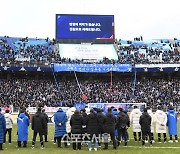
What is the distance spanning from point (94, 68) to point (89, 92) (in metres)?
4.00

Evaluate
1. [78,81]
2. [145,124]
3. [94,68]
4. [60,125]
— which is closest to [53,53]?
[78,81]

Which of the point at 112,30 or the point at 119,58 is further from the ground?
the point at 112,30

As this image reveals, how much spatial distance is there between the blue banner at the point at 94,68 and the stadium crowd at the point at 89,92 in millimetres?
1959

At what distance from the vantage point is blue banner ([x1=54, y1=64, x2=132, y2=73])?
51.9 metres

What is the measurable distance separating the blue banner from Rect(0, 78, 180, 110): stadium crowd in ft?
6.43

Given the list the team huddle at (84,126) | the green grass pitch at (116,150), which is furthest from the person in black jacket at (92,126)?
the green grass pitch at (116,150)

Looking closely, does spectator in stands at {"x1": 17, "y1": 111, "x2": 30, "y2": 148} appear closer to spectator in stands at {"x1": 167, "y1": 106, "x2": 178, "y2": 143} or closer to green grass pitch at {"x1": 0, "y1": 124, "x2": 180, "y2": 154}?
green grass pitch at {"x1": 0, "y1": 124, "x2": 180, "y2": 154}

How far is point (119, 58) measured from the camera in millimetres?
58062

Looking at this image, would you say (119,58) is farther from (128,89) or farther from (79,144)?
(79,144)

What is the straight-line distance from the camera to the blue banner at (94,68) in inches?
2042

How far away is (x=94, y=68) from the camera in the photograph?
5247 centimetres

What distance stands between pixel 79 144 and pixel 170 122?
17.9 ft

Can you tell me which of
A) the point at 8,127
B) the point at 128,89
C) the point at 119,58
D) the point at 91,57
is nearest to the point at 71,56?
the point at 91,57

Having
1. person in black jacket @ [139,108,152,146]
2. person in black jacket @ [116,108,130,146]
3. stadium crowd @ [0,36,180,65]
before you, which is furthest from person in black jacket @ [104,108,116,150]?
stadium crowd @ [0,36,180,65]
